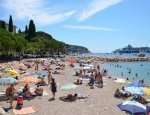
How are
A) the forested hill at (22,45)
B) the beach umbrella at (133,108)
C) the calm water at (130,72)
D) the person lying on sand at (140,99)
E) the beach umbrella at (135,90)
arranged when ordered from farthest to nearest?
the forested hill at (22,45) → the calm water at (130,72) → the person lying on sand at (140,99) → the beach umbrella at (135,90) → the beach umbrella at (133,108)

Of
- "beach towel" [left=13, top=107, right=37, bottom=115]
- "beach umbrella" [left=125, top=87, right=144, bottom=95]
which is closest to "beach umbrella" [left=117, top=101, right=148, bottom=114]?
"beach umbrella" [left=125, top=87, right=144, bottom=95]

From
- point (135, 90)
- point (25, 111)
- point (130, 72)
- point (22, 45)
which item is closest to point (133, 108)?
point (135, 90)

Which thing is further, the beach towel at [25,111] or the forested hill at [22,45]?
the forested hill at [22,45]

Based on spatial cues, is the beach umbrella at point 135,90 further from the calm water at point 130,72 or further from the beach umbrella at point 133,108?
the calm water at point 130,72

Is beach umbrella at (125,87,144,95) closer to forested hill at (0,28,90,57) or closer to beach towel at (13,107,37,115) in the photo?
beach towel at (13,107,37,115)

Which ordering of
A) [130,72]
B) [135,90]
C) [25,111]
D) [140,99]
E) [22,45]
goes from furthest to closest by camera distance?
1. [22,45]
2. [130,72]
3. [140,99]
4. [135,90]
5. [25,111]

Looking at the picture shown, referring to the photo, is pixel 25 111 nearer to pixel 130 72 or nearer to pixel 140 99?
pixel 140 99

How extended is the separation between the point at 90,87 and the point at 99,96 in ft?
18.4

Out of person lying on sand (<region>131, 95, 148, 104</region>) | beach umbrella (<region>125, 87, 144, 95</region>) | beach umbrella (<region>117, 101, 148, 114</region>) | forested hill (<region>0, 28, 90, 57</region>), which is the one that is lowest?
person lying on sand (<region>131, 95, 148, 104</region>)

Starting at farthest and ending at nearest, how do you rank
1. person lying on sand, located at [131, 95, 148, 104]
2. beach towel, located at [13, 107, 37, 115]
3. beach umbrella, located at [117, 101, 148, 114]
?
person lying on sand, located at [131, 95, 148, 104], beach towel, located at [13, 107, 37, 115], beach umbrella, located at [117, 101, 148, 114]

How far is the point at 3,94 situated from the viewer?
82.8 feet

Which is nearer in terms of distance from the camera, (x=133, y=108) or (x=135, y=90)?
(x=133, y=108)

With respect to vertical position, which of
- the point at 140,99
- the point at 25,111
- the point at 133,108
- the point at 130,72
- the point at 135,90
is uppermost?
the point at 135,90

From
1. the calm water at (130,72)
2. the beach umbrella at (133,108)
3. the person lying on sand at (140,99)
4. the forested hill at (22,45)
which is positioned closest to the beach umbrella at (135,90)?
the person lying on sand at (140,99)
